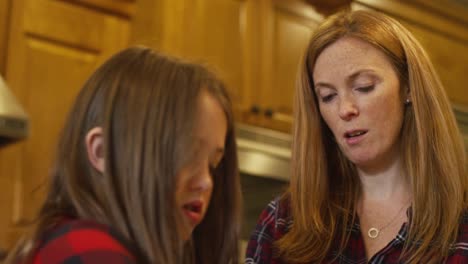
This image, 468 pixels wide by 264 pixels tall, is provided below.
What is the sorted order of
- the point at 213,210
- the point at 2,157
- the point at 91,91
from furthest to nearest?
the point at 2,157, the point at 213,210, the point at 91,91

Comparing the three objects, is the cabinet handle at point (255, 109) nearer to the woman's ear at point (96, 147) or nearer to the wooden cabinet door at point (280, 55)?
the wooden cabinet door at point (280, 55)

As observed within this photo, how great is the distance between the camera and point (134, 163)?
724 millimetres

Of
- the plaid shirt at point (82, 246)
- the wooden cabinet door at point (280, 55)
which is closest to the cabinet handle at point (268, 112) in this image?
the wooden cabinet door at point (280, 55)

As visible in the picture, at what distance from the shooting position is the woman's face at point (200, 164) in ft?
2.48

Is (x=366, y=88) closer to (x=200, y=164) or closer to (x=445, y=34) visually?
(x=200, y=164)

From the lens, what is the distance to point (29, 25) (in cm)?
212

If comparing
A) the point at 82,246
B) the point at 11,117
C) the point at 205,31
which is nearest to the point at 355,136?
the point at 82,246

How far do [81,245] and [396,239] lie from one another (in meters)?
0.65

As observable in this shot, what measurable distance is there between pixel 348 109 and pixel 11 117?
3.36 ft

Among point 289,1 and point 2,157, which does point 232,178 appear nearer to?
point 2,157

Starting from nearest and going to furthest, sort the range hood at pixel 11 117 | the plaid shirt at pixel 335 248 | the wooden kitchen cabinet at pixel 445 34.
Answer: the plaid shirt at pixel 335 248 < the range hood at pixel 11 117 < the wooden kitchen cabinet at pixel 445 34

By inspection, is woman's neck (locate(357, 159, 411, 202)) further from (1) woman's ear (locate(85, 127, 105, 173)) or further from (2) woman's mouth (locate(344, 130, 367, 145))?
(1) woman's ear (locate(85, 127, 105, 173))

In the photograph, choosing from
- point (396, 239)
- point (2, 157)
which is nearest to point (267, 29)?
point (2, 157)

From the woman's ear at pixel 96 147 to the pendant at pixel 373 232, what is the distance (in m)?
0.61
